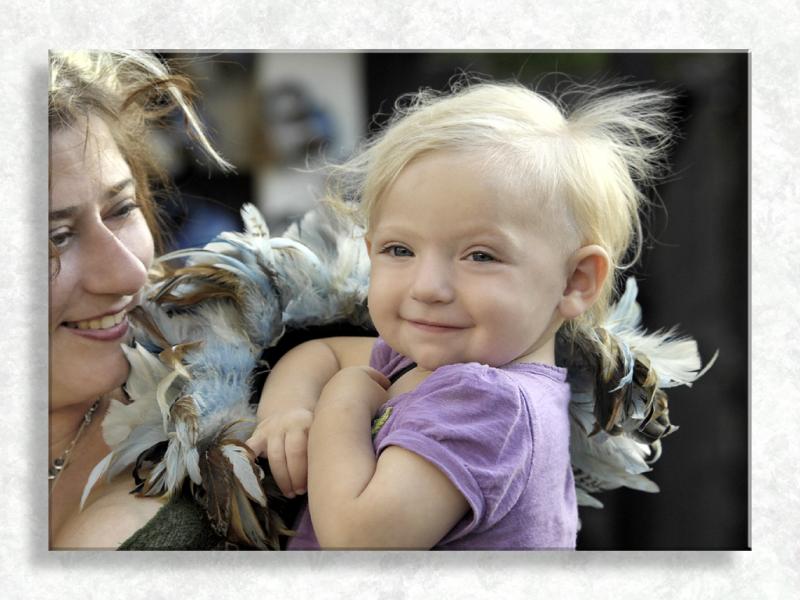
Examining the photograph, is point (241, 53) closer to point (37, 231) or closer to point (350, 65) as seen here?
point (350, 65)

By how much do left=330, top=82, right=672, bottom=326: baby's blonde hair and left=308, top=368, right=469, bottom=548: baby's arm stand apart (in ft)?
0.88

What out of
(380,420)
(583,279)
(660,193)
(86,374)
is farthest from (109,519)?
(660,193)

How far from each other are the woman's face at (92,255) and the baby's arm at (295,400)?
0.73 feet

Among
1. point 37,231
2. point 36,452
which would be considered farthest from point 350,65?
point 36,452

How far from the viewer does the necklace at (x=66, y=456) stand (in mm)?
1505

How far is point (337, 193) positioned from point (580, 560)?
0.64 metres

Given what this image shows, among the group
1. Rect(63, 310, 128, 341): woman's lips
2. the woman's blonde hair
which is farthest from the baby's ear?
Rect(63, 310, 128, 341): woman's lips

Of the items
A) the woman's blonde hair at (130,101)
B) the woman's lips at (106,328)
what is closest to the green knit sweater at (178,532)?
the woman's lips at (106,328)

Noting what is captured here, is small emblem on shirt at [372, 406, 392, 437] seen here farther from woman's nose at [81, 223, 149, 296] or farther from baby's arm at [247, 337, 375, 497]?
woman's nose at [81, 223, 149, 296]

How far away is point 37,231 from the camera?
153 cm

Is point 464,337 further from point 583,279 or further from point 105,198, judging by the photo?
point 105,198

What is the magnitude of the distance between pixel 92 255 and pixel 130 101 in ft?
0.75

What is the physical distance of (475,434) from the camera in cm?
127

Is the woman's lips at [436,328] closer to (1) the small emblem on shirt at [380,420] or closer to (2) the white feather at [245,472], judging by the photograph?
(1) the small emblem on shirt at [380,420]
